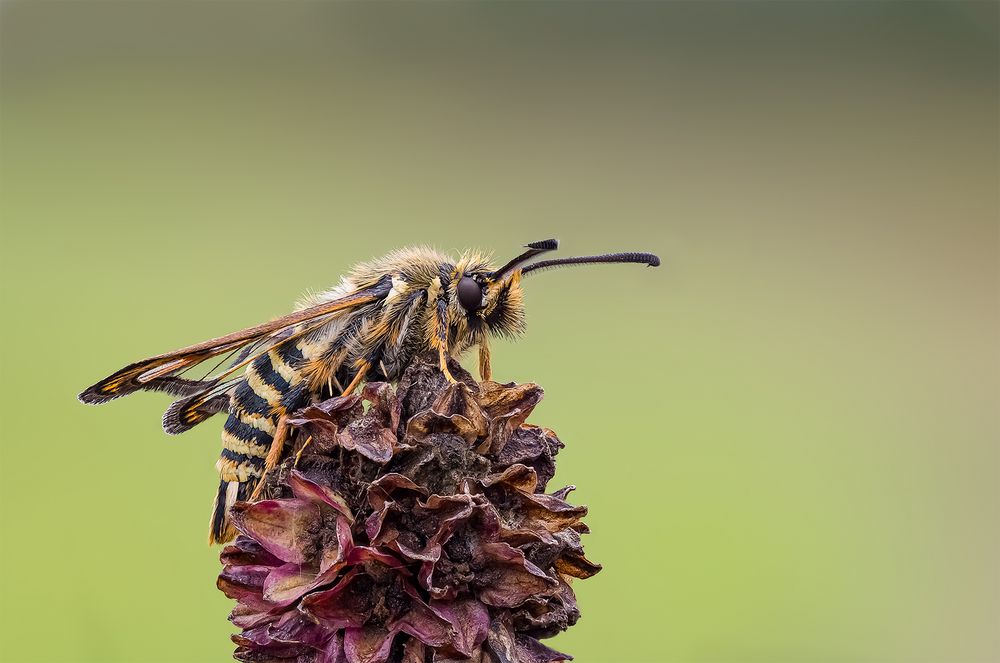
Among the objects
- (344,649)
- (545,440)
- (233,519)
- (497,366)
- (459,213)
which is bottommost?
(344,649)

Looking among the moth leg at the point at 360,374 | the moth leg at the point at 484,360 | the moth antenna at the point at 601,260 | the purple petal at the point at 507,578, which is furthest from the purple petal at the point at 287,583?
the moth antenna at the point at 601,260

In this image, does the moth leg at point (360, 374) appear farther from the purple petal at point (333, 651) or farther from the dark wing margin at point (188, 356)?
the purple petal at point (333, 651)

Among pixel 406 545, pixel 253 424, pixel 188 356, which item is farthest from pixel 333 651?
pixel 188 356

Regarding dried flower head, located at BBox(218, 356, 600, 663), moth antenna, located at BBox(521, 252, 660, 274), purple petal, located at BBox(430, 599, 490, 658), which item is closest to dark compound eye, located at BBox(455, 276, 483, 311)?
moth antenna, located at BBox(521, 252, 660, 274)

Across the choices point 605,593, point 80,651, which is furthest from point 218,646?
point 605,593

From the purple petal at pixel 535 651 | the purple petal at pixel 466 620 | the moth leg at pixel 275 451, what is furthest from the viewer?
the moth leg at pixel 275 451

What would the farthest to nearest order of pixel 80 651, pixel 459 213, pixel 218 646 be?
1. pixel 459 213
2. pixel 218 646
3. pixel 80 651

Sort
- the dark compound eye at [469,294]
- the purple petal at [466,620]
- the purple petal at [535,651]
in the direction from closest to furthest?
the purple petal at [466,620] < the purple petal at [535,651] < the dark compound eye at [469,294]

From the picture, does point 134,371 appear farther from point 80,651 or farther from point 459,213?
point 459,213
